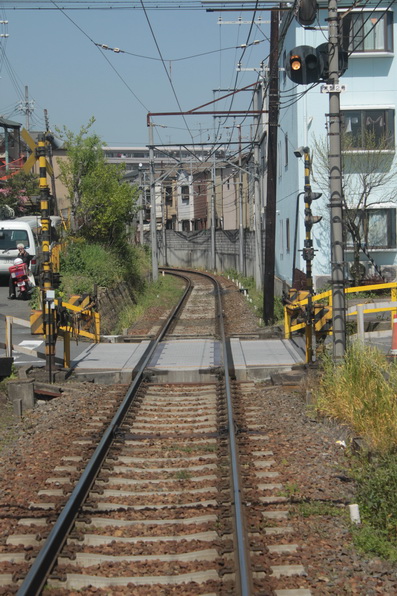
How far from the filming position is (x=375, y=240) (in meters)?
26.0

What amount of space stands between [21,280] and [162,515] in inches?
697

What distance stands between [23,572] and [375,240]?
22.0 metres

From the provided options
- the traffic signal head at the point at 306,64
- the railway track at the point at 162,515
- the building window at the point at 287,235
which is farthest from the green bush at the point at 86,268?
the railway track at the point at 162,515

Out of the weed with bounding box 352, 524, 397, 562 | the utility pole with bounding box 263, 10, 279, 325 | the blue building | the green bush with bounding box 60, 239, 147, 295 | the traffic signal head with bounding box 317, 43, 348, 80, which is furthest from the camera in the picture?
the blue building

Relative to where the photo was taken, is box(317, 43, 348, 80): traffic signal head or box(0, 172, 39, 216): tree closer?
box(317, 43, 348, 80): traffic signal head

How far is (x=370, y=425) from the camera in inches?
334

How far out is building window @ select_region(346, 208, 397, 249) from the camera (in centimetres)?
2569

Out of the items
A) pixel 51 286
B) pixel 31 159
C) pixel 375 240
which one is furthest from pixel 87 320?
pixel 375 240

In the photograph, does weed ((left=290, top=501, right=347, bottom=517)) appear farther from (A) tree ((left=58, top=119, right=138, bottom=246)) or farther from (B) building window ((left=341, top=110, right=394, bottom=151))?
(A) tree ((left=58, top=119, right=138, bottom=246))

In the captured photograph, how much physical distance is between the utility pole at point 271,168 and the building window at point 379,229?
430 centimetres

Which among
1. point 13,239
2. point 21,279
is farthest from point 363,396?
point 13,239

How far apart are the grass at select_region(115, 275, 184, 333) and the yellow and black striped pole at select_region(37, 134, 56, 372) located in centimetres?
979

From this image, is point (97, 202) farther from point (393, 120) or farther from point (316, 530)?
point (316, 530)

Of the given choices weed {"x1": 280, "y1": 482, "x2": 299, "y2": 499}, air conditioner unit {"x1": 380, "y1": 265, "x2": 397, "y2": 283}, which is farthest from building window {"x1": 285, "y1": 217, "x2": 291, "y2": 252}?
weed {"x1": 280, "y1": 482, "x2": 299, "y2": 499}
